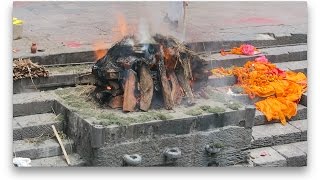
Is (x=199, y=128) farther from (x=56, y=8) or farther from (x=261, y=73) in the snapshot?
(x=56, y=8)

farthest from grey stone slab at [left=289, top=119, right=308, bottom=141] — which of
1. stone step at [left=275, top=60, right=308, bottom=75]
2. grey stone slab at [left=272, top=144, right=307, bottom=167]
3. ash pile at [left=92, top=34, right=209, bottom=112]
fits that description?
ash pile at [left=92, top=34, right=209, bottom=112]

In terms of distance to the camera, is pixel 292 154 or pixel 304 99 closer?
pixel 292 154

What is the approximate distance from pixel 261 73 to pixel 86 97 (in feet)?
6.47

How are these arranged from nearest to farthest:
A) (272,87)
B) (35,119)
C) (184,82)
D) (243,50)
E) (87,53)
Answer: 1. (35,119)
2. (184,82)
3. (87,53)
4. (272,87)
5. (243,50)

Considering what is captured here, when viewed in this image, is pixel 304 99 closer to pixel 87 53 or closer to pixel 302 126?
pixel 302 126

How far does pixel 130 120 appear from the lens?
24.0ft

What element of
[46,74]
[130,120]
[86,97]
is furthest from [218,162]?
[46,74]

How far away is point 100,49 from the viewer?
8.01 m

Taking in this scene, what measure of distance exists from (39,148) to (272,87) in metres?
2.63

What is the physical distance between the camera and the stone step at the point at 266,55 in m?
8.34

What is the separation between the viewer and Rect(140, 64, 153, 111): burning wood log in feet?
24.8

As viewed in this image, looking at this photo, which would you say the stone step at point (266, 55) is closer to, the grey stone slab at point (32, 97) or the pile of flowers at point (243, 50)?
the pile of flowers at point (243, 50)

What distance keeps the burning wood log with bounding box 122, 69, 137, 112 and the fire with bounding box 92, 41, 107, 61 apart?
0.48 m

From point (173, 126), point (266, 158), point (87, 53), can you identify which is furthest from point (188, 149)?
point (87, 53)
